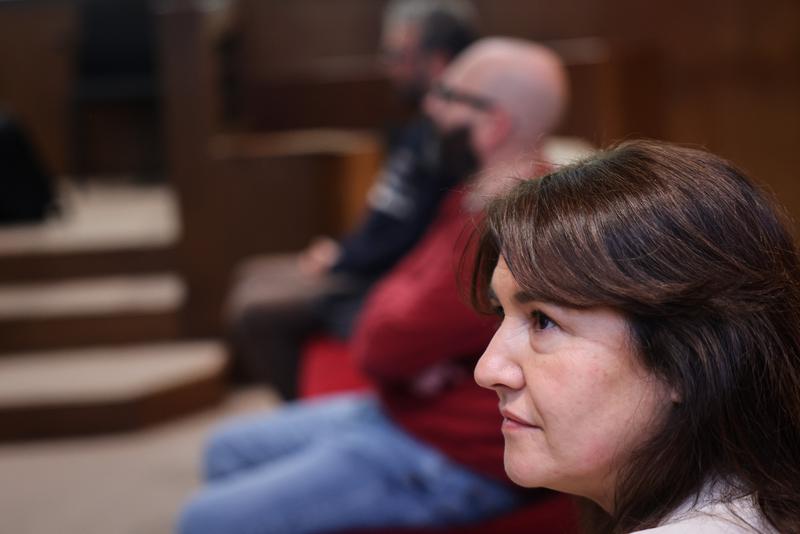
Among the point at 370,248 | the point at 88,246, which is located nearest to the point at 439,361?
the point at 370,248

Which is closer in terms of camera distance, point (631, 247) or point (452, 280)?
point (631, 247)

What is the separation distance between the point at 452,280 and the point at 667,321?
0.98 metres

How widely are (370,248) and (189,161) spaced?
144 cm

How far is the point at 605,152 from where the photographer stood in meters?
0.99

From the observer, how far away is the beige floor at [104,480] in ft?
10.3

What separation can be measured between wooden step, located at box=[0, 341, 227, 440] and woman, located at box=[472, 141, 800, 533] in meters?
3.12

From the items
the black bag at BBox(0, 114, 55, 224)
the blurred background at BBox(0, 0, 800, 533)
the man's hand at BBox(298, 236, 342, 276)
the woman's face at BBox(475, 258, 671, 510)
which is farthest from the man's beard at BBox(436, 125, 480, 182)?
the black bag at BBox(0, 114, 55, 224)

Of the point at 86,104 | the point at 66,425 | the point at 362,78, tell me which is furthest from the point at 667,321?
the point at 86,104

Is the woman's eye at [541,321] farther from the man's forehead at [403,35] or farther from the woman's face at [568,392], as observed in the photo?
the man's forehead at [403,35]

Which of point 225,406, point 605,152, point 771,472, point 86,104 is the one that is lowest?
point 225,406

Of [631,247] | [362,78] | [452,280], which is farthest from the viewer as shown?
[362,78]

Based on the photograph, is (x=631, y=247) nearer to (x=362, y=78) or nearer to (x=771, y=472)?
(x=771, y=472)

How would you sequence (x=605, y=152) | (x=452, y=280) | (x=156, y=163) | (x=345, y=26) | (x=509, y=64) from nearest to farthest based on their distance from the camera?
1. (x=605, y=152)
2. (x=452, y=280)
3. (x=509, y=64)
4. (x=345, y=26)
5. (x=156, y=163)

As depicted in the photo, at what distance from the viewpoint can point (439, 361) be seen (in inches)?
76.2
